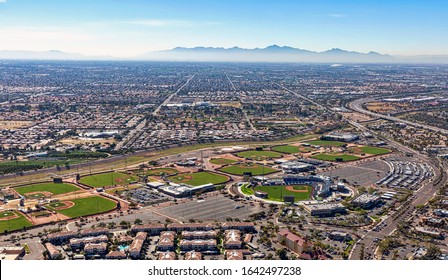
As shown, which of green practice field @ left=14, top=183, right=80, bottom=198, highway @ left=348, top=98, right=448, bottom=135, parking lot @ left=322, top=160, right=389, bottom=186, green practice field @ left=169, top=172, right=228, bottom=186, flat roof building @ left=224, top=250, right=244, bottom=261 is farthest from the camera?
highway @ left=348, top=98, right=448, bottom=135

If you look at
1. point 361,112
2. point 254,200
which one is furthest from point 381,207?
point 361,112

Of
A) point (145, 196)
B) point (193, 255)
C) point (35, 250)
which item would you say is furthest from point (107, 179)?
point (193, 255)

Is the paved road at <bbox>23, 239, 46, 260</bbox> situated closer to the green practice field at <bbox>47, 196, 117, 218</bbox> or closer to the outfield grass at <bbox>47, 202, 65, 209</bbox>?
the green practice field at <bbox>47, 196, 117, 218</bbox>

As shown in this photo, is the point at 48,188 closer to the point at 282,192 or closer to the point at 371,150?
the point at 282,192

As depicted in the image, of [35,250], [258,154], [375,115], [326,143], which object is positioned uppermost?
[375,115]

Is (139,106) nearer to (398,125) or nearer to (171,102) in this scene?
(171,102)

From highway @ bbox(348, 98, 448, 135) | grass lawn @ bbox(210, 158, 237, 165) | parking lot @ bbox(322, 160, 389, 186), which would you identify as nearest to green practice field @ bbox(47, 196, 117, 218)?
grass lawn @ bbox(210, 158, 237, 165)
